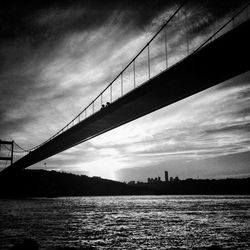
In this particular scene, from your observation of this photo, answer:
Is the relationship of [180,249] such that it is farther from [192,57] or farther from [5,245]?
[192,57]

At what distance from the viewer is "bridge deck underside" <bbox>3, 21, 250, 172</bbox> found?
1748cm

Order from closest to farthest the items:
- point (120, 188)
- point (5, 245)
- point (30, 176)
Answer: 1. point (5, 245)
2. point (30, 176)
3. point (120, 188)

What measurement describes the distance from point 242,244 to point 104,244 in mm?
6586

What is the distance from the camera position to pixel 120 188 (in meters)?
152

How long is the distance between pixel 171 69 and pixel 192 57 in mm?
1963

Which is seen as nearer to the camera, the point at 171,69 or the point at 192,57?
the point at 192,57

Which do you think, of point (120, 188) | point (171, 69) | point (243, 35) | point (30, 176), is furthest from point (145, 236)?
point (120, 188)

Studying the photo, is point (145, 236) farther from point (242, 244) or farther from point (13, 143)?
point (13, 143)

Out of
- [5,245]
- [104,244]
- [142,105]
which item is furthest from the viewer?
[142,105]

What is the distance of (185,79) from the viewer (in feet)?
70.5

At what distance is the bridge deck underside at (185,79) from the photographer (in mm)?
17484

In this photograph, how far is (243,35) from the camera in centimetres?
1612

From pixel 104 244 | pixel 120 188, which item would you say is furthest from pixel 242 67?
pixel 120 188

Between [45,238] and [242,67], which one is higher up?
[242,67]
